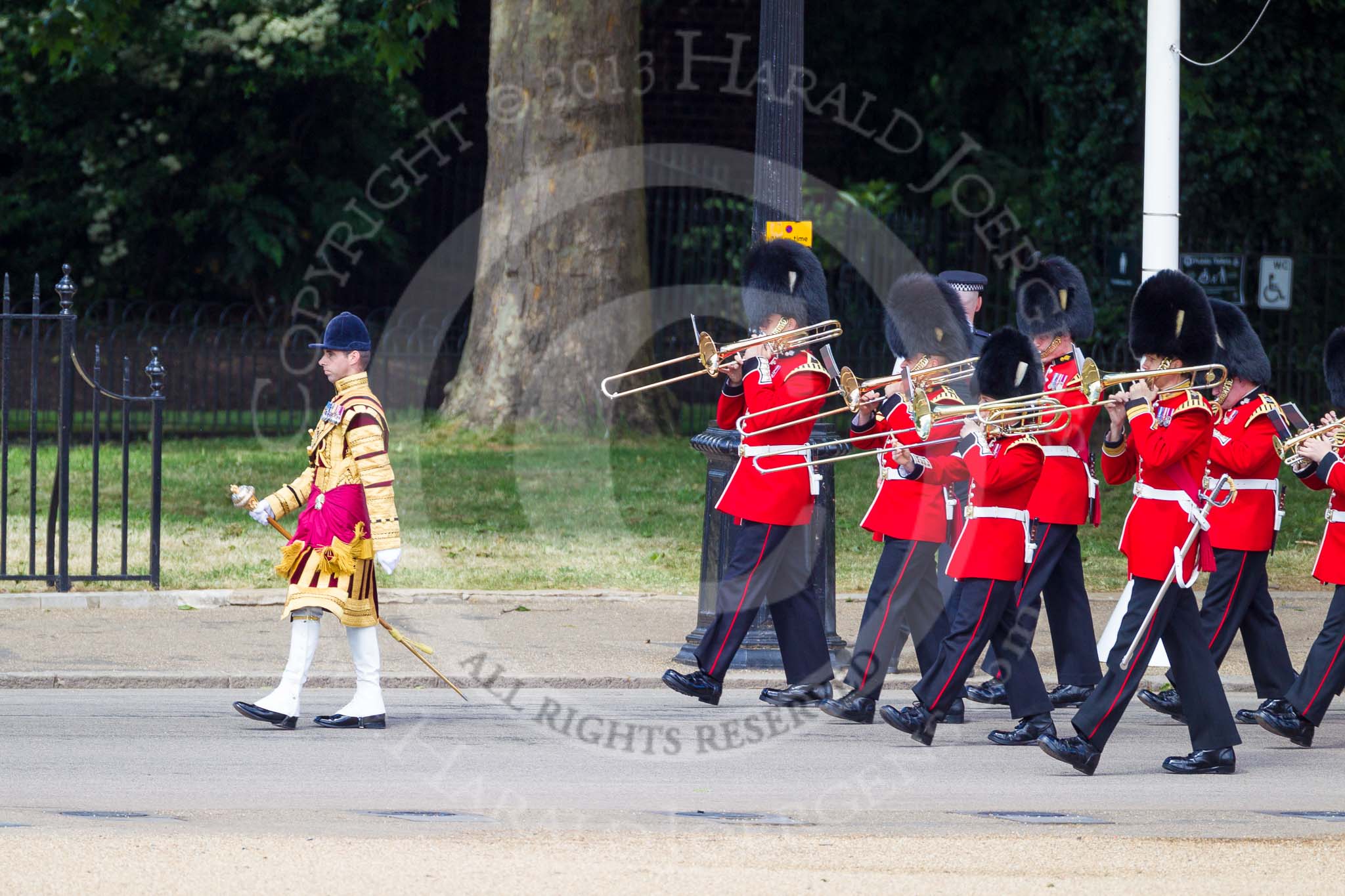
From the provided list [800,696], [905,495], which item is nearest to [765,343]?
[905,495]

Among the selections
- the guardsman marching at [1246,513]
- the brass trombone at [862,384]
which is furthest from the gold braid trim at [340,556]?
the guardsman marching at [1246,513]

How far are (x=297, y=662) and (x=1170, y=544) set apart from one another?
3.48m

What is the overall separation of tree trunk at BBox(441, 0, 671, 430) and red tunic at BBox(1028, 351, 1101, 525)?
1044 centimetres

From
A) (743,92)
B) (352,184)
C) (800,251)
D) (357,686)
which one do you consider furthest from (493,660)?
(743,92)

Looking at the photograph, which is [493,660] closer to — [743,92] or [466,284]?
[466,284]

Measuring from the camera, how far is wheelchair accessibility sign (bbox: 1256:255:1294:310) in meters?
19.5

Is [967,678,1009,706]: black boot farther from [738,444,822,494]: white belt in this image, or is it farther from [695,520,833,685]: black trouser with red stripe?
[738,444,822,494]: white belt

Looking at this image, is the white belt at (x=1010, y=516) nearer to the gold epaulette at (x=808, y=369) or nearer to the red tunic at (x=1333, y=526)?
the gold epaulette at (x=808, y=369)

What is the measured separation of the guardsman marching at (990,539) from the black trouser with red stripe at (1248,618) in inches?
39.4

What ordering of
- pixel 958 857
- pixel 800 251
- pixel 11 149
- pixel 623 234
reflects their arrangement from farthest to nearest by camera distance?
pixel 11 149 < pixel 623 234 < pixel 800 251 < pixel 958 857

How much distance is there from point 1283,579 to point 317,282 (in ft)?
53.0

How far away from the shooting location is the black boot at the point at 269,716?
7676mm

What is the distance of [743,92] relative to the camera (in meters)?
27.1

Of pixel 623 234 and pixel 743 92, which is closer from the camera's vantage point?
pixel 623 234
